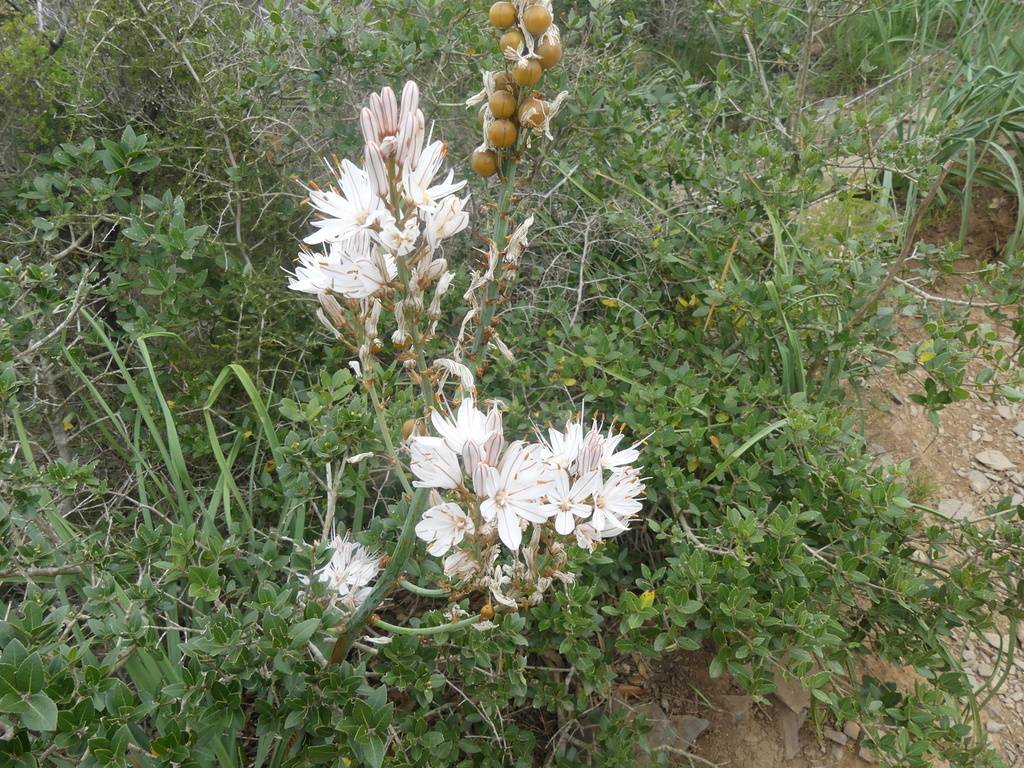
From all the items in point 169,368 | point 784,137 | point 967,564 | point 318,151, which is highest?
point 318,151

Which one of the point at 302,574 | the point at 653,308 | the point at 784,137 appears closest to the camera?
the point at 302,574

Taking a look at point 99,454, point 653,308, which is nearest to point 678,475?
point 653,308

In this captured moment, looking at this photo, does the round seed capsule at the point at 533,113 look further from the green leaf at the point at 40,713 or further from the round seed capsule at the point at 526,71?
the green leaf at the point at 40,713

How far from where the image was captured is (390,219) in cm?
100

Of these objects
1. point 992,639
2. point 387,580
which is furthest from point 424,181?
point 992,639

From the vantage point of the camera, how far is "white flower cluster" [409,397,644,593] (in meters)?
1.06

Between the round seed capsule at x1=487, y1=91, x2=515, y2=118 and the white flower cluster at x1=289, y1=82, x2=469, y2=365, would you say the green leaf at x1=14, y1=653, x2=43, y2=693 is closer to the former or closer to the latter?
the white flower cluster at x1=289, y1=82, x2=469, y2=365

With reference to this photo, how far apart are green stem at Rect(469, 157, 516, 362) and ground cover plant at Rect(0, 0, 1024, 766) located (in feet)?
0.05

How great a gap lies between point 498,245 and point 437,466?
38 centimetres

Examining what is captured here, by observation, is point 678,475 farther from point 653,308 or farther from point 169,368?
point 169,368

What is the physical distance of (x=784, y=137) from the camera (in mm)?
3025

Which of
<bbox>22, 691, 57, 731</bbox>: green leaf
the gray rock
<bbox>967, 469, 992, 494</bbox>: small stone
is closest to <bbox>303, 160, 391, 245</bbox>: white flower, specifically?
<bbox>22, 691, 57, 731</bbox>: green leaf

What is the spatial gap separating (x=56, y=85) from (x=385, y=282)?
1.96m

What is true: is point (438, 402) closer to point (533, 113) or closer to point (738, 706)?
point (533, 113)
